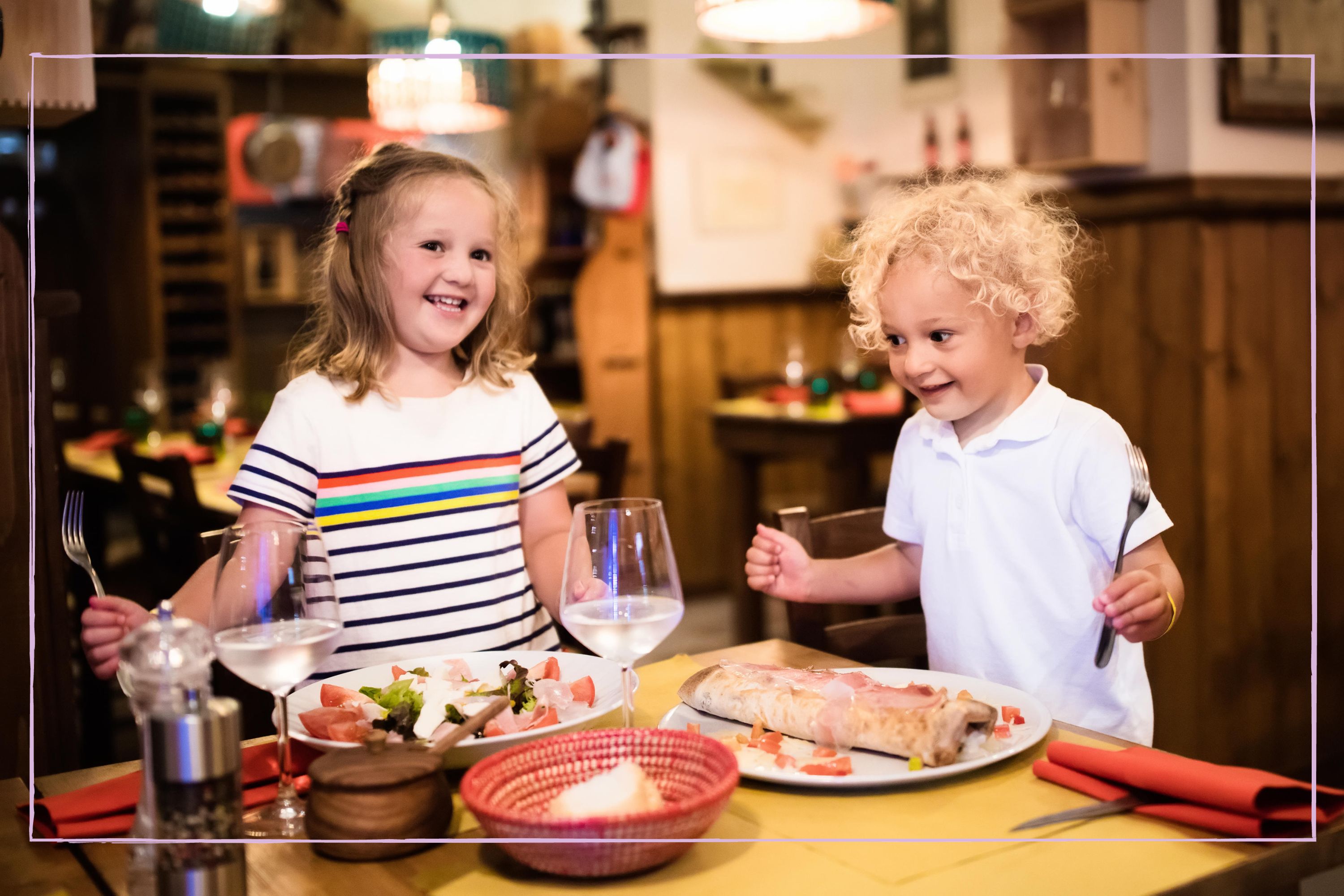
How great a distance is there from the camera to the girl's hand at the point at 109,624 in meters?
0.78

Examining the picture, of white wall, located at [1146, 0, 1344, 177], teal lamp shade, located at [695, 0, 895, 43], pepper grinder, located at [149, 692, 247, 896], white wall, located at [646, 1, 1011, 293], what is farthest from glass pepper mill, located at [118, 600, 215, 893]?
white wall, located at [646, 1, 1011, 293]

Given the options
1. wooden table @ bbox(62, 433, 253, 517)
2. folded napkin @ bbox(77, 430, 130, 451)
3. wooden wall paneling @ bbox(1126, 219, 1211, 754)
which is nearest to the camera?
wooden wall paneling @ bbox(1126, 219, 1211, 754)

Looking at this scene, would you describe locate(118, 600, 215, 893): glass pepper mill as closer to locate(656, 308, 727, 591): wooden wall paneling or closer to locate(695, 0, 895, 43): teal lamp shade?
locate(695, 0, 895, 43): teal lamp shade

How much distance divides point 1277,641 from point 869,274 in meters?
1.14

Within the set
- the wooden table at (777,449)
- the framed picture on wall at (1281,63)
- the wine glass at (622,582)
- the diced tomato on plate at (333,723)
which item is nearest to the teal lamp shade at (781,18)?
the framed picture on wall at (1281,63)

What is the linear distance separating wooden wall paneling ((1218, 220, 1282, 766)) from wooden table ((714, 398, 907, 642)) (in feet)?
3.61

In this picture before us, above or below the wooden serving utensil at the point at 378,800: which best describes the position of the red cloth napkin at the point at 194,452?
above

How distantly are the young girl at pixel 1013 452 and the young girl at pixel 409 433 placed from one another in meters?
0.43

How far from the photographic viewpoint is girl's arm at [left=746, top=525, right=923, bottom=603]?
1109 millimetres

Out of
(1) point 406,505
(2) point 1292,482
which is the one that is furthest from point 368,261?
(2) point 1292,482

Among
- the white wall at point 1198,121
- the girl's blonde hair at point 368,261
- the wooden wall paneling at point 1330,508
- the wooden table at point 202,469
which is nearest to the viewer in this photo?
the girl's blonde hair at point 368,261

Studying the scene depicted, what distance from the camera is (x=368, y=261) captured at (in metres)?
1.23

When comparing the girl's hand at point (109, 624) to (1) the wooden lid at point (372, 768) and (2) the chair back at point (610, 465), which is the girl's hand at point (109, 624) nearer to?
(1) the wooden lid at point (372, 768)

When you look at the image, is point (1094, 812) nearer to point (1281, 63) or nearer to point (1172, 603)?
point (1172, 603)
